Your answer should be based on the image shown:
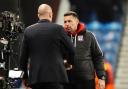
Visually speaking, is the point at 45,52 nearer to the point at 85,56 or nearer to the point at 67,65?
the point at 67,65

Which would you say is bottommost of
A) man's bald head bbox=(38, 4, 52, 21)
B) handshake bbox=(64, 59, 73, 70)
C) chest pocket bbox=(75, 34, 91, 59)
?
handshake bbox=(64, 59, 73, 70)

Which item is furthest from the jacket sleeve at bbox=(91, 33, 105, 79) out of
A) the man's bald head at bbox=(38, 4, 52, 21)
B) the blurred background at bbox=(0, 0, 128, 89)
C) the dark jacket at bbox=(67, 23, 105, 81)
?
the blurred background at bbox=(0, 0, 128, 89)

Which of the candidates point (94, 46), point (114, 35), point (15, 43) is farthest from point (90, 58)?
point (114, 35)

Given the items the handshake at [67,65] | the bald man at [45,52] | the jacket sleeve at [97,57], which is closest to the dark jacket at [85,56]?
the jacket sleeve at [97,57]

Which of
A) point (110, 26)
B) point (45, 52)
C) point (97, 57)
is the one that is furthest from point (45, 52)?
point (110, 26)

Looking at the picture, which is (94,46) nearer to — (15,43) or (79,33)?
(79,33)

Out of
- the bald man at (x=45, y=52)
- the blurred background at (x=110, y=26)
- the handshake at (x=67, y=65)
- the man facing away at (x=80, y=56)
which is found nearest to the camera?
the bald man at (x=45, y=52)

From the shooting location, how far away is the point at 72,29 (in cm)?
1230

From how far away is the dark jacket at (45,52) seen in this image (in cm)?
1105

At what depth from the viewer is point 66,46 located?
11234mm

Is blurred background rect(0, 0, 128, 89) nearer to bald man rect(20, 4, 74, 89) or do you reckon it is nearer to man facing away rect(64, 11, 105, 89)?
man facing away rect(64, 11, 105, 89)

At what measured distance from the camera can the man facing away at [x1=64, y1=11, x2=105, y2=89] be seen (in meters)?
12.3

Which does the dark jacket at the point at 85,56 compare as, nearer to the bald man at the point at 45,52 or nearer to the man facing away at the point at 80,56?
the man facing away at the point at 80,56

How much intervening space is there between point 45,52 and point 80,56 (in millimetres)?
1365
